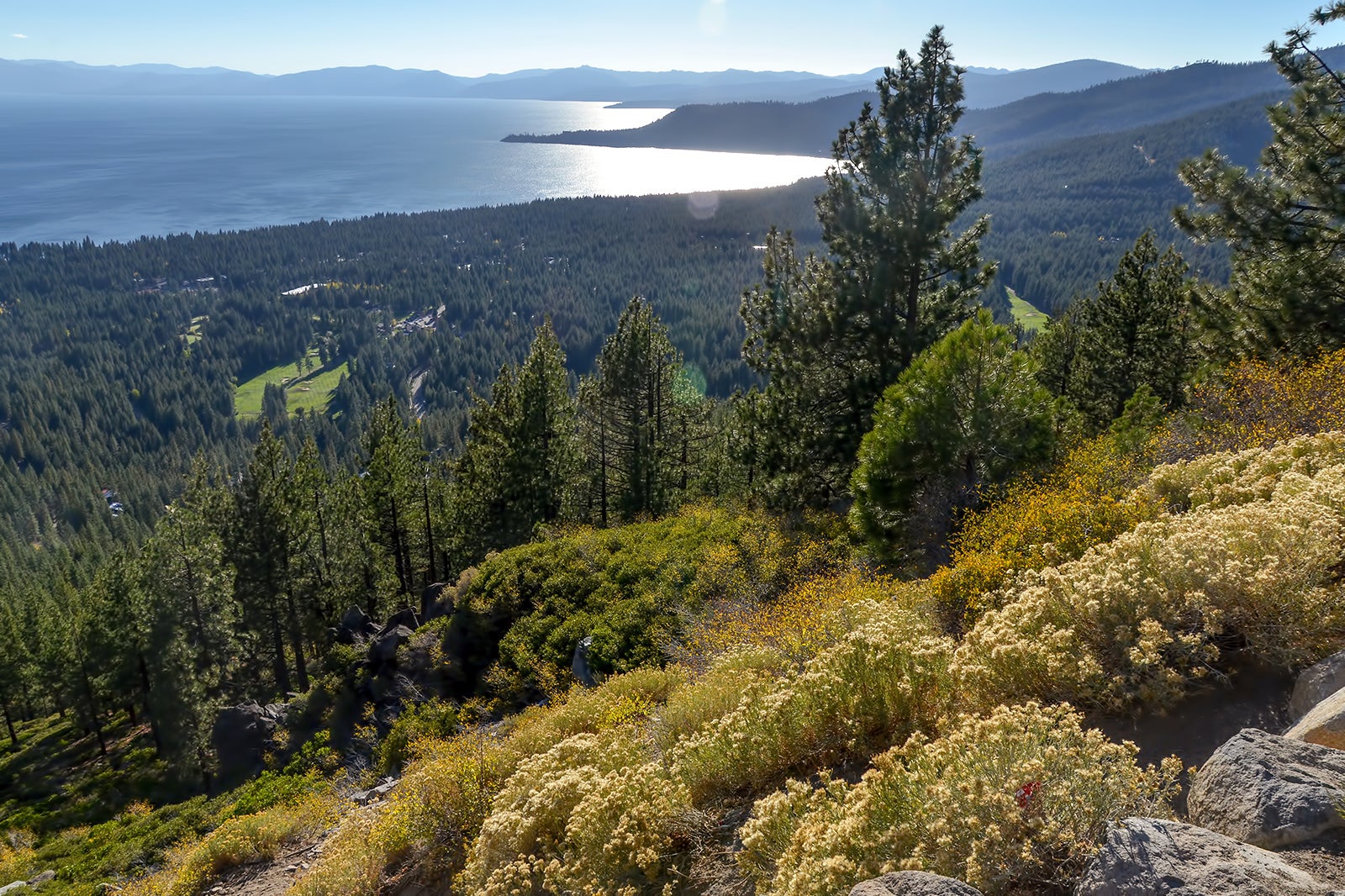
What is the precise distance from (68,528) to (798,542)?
524ft

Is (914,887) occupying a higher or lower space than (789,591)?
higher

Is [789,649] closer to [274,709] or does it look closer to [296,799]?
[296,799]

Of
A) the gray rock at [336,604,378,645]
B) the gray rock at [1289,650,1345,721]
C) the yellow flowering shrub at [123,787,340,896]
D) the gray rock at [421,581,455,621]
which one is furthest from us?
the gray rock at [336,604,378,645]

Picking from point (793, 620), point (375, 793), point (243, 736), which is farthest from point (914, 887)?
point (243, 736)

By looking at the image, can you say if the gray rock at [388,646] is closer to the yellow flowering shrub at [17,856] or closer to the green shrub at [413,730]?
the green shrub at [413,730]

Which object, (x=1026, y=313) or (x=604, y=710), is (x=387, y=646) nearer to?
(x=604, y=710)

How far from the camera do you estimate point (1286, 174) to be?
12.6 m

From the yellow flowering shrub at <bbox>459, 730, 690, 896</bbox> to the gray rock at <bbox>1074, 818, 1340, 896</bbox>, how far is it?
11.2 feet

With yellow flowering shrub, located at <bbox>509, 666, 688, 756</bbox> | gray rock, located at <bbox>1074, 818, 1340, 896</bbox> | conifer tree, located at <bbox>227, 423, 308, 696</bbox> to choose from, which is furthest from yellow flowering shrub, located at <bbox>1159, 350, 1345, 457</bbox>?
conifer tree, located at <bbox>227, 423, 308, 696</bbox>

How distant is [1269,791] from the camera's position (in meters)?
3.96

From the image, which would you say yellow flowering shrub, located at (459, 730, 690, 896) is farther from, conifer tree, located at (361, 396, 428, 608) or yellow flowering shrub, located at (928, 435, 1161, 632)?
conifer tree, located at (361, 396, 428, 608)

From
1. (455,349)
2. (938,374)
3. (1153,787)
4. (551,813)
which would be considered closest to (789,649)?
(551,813)

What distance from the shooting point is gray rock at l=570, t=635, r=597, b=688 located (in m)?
16.1

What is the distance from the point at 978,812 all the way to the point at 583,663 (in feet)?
43.5
